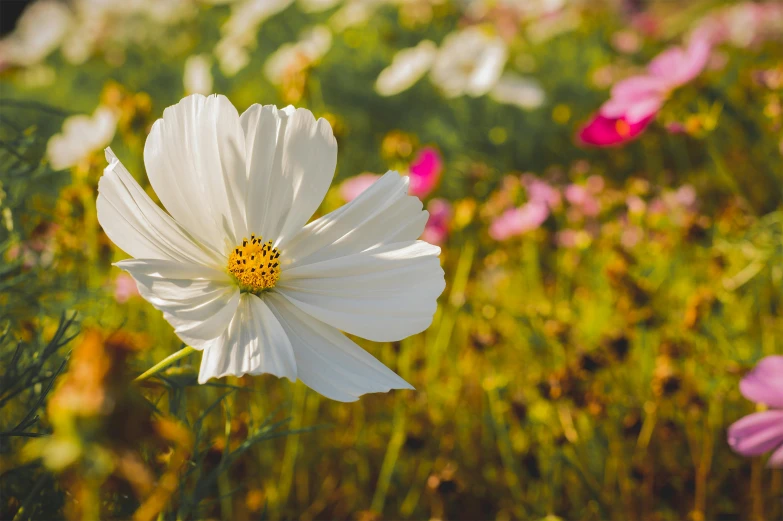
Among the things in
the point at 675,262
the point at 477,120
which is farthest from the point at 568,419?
the point at 477,120

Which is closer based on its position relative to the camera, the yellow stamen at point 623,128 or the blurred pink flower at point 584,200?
the yellow stamen at point 623,128

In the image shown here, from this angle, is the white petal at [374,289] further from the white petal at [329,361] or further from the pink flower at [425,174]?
the pink flower at [425,174]

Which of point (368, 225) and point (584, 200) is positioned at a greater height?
point (368, 225)

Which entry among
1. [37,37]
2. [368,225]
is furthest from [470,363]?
[37,37]

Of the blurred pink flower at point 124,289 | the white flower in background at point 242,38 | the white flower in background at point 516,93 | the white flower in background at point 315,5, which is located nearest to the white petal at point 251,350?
the blurred pink flower at point 124,289

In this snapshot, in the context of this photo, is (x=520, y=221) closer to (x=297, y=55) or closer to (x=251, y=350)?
(x=297, y=55)

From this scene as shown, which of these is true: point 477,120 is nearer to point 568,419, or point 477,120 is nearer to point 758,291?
point 758,291
